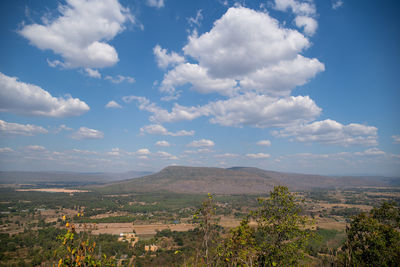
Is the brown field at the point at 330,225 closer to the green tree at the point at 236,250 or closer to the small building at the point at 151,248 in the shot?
the small building at the point at 151,248

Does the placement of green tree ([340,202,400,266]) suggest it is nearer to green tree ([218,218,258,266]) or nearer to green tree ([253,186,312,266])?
green tree ([253,186,312,266])

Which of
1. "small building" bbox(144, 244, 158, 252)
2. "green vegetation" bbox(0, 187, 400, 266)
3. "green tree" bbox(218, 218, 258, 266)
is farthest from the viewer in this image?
"small building" bbox(144, 244, 158, 252)

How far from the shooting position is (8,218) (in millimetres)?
89812

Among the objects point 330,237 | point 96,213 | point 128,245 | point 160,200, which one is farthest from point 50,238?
point 160,200

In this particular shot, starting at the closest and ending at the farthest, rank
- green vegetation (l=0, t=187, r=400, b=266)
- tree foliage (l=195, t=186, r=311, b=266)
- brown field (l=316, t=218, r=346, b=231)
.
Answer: green vegetation (l=0, t=187, r=400, b=266) < tree foliage (l=195, t=186, r=311, b=266) < brown field (l=316, t=218, r=346, b=231)

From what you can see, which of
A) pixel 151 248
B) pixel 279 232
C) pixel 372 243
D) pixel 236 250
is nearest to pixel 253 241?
pixel 279 232

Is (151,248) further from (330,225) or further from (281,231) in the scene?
(330,225)

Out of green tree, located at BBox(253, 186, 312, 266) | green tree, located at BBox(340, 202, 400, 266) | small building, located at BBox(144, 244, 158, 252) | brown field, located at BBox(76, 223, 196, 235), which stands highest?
green tree, located at BBox(253, 186, 312, 266)

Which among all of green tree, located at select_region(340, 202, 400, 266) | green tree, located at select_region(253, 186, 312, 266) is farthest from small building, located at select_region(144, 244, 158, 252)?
green tree, located at select_region(253, 186, 312, 266)

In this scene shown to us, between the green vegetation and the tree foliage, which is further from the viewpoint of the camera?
the tree foliage

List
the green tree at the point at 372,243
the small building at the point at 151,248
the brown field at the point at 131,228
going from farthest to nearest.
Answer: the brown field at the point at 131,228, the small building at the point at 151,248, the green tree at the point at 372,243

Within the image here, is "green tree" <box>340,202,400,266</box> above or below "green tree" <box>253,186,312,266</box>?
below

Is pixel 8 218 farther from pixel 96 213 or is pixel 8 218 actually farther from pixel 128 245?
pixel 128 245

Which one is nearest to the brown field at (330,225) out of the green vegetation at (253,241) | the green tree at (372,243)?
the green vegetation at (253,241)
